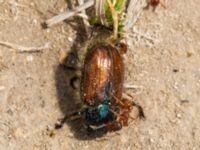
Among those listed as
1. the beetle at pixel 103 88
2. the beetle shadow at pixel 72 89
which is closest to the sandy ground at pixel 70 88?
the beetle shadow at pixel 72 89

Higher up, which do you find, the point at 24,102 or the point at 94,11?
the point at 94,11

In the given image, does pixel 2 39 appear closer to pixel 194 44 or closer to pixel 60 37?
pixel 60 37

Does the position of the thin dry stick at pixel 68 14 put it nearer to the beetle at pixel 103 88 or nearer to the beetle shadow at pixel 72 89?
the beetle shadow at pixel 72 89

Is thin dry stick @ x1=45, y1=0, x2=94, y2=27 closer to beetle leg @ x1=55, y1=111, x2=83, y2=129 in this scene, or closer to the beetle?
the beetle

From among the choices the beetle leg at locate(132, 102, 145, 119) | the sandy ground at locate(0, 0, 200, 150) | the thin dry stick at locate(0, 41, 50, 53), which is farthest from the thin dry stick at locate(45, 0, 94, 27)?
the beetle leg at locate(132, 102, 145, 119)

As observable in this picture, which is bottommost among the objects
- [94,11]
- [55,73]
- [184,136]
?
[184,136]

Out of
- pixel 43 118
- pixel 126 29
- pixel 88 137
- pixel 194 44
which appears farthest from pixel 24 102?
pixel 194 44

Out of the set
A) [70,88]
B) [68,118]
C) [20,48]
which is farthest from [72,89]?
[20,48]
